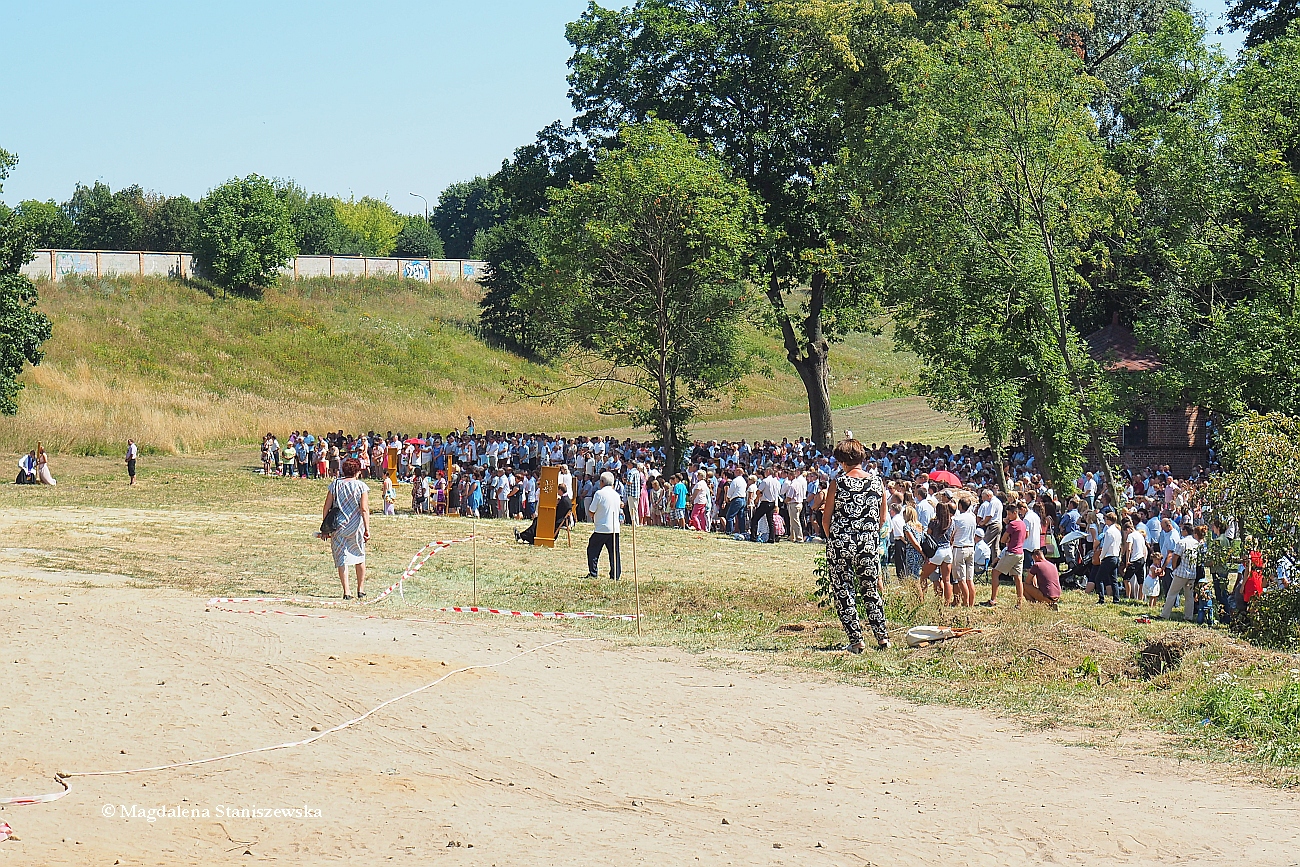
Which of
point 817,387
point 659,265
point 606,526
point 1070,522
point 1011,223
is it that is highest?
point 659,265

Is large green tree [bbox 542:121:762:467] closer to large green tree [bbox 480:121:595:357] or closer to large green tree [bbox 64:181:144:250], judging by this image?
large green tree [bbox 480:121:595:357]

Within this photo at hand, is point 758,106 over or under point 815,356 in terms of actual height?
over

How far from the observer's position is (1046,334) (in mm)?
28250

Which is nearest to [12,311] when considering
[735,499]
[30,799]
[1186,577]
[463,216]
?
[735,499]

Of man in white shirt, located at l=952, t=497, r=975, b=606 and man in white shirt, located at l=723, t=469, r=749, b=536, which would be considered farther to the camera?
man in white shirt, located at l=723, t=469, r=749, b=536

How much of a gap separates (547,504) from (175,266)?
5951 centimetres

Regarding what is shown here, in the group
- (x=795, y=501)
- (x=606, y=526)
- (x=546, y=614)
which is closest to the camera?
(x=546, y=614)

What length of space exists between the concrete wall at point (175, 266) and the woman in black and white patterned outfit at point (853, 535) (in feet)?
200

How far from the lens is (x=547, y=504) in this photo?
23.3 metres

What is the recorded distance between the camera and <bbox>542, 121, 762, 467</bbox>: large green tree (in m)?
35.8

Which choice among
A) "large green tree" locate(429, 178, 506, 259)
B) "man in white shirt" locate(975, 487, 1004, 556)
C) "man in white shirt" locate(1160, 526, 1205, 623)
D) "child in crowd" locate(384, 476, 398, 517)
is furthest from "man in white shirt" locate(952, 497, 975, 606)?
"large green tree" locate(429, 178, 506, 259)

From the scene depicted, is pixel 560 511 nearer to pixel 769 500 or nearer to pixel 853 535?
pixel 769 500

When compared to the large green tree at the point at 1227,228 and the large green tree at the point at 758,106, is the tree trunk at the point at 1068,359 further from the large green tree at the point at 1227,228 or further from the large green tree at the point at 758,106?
the large green tree at the point at 758,106

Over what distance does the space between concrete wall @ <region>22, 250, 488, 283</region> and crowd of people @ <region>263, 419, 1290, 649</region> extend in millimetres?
38294
